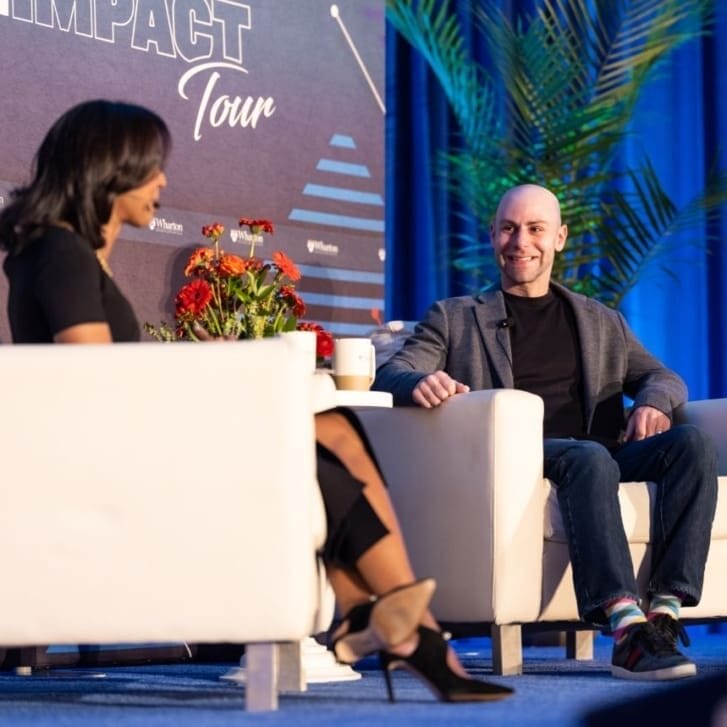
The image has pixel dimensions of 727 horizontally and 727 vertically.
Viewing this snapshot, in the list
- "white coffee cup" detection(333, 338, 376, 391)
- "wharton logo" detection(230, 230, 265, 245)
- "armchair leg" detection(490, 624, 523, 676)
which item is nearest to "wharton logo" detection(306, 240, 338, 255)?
"wharton logo" detection(230, 230, 265, 245)

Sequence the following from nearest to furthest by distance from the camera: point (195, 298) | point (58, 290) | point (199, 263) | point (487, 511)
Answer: point (58, 290) → point (487, 511) → point (195, 298) → point (199, 263)

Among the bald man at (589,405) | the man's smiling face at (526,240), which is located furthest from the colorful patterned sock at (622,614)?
the man's smiling face at (526,240)

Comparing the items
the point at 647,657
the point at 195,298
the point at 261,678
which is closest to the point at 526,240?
the point at 195,298

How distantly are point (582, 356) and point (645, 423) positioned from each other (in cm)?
29

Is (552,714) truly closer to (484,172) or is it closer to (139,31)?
(139,31)

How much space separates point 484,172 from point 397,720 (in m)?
3.38

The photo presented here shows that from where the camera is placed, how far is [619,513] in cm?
307

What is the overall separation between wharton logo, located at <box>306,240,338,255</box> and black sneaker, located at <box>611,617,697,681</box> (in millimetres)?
1977

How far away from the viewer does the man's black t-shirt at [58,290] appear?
94.1 inches

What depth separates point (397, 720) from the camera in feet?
6.69

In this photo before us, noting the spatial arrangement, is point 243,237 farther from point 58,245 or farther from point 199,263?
point 58,245

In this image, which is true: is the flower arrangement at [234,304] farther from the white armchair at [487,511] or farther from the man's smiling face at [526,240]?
the man's smiling face at [526,240]

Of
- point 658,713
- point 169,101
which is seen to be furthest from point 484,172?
point 658,713

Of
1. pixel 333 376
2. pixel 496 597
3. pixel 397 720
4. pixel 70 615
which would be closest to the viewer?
pixel 397 720
